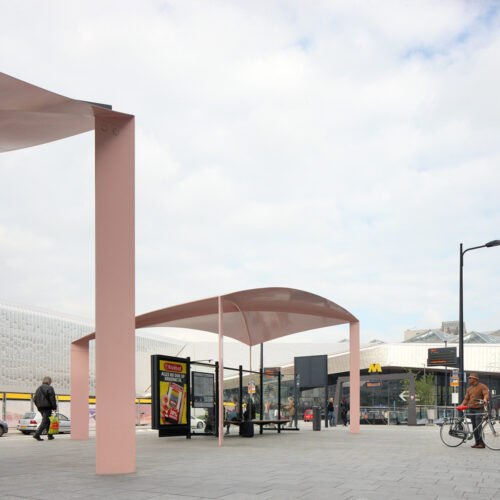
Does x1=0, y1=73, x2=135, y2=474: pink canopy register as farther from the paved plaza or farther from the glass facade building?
the glass facade building

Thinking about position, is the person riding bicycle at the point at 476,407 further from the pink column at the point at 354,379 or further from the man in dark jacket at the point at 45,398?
the man in dark jacket at the point at 45,398

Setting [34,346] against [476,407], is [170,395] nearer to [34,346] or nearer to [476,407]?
[476,407]

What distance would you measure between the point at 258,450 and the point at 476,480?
5.70 m

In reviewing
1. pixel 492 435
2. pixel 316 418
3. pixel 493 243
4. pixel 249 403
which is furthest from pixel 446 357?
pixel 492 435

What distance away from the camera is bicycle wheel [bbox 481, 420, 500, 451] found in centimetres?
1315

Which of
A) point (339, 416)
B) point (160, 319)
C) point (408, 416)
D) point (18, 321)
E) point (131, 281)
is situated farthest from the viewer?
point (18, 321)

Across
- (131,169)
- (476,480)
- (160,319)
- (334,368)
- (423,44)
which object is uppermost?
(423,44)

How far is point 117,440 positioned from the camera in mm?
8391

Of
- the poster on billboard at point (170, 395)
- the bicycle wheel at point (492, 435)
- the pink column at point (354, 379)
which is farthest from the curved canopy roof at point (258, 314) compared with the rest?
the bicycle wheel at point (492, 435)

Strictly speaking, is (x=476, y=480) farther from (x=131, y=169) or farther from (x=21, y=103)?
(x=21, y=103)

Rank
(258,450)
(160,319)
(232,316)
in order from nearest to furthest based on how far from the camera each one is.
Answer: (258,450) → (160,319) → (232,316)

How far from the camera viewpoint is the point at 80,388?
720 inches

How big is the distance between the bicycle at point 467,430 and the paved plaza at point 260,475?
1.01 ft

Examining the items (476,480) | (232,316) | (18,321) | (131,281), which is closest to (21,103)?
(131,281)
